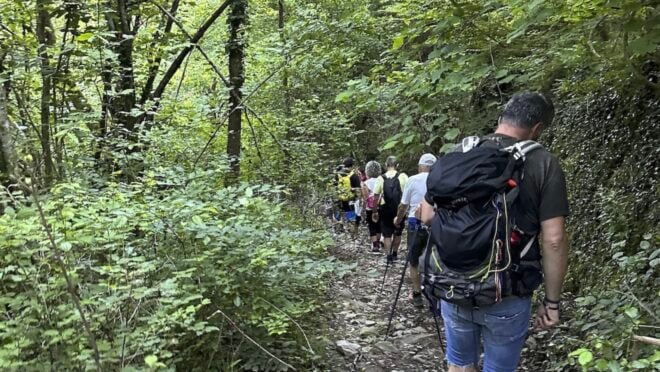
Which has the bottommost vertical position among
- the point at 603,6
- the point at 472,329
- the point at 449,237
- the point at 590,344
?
the point at 590,344

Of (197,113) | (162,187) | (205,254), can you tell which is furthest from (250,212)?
(197,113)

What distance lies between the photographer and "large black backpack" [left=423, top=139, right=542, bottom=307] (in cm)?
281

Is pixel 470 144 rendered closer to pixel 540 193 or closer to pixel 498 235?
pixel 540 193

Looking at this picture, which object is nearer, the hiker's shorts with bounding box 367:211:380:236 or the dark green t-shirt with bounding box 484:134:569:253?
the dark green t-shirt with bounding box 484:134:569:253

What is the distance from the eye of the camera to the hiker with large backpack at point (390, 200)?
9359mm

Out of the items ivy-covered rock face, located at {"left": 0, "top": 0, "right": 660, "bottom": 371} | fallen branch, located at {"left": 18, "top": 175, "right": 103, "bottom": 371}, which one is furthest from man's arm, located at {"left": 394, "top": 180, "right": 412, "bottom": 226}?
fallen branch, located at {"left": 18, "top": 175, "right": 103, "bottom": 371}

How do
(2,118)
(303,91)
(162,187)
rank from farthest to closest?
(303,91)
(162,187)
(2,118)

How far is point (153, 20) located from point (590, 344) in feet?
26.3

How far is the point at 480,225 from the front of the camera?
281 cm

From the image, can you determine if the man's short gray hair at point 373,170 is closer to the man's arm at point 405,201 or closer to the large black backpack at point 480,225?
the man's arm at point 405,201

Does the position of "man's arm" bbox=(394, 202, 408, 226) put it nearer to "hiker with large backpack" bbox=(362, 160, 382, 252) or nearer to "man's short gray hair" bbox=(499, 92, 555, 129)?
"hiker with large backpack" bbox=(362, 160, 382, 252)

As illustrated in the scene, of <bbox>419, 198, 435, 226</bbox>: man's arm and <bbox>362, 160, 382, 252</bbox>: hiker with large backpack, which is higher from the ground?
<bbox>419, 198, 435, 226</bbox>: man's arm

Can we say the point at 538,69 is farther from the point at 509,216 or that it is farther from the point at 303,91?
the point at 303,91

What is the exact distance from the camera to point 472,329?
3.09m
